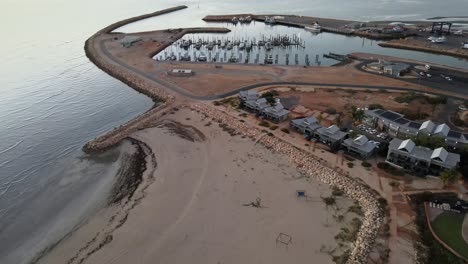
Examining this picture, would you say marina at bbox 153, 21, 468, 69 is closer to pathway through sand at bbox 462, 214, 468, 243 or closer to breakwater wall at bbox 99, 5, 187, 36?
breakwater wall at bbox 99, 5, 187, 36

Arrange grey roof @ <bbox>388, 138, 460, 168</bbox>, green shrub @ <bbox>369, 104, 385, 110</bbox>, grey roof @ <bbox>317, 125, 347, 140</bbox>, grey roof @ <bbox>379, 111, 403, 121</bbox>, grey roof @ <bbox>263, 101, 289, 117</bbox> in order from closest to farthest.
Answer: grey roof @ <bbox>388, 138, 460, 168</bbox>, grey roof @ <bbox>317, 125, 347, 140</bbox>, grey roof @ <bbox>379, 111, 403, 121</bbox>, grey roof @ <bbox>263, 101, 289, 117</bbox>, green shrub @ <bbox>369, 104, 385, 110</bbox>

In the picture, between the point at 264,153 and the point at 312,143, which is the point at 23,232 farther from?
the point at 312,143

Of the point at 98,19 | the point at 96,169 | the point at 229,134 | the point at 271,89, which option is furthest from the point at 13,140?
the point at 98,19

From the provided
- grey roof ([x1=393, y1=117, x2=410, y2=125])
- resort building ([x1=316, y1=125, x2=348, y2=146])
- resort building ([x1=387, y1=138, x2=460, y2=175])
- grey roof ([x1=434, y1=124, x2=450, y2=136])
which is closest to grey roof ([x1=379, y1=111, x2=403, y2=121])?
grey roof ([x1=393, y1=117, x2=410, y2=125])

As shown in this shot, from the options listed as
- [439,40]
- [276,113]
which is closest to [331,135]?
[276,113]

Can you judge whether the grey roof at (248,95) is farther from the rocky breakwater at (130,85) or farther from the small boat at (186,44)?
the small boat at (186,44)

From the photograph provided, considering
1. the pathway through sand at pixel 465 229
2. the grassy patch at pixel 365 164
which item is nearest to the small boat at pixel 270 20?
the grassy patch at pixel 365 164
